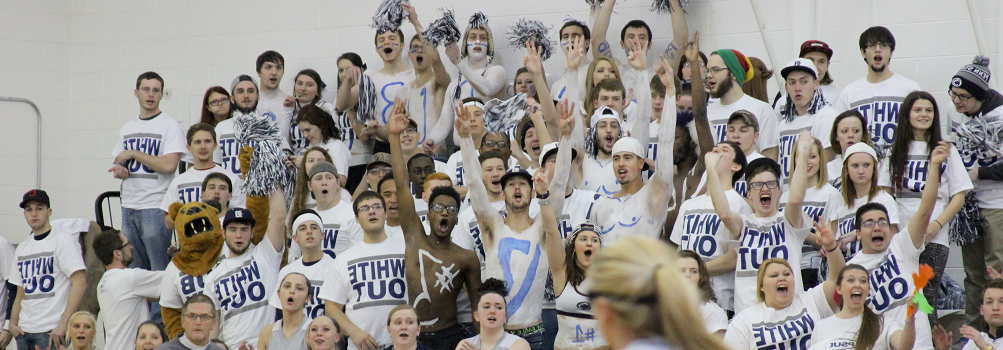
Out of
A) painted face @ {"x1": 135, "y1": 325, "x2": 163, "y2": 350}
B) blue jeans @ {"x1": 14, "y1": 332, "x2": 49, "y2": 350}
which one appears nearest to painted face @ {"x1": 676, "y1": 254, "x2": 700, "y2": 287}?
painted face @ {"x1": 135, "y1": 325, "x2": 163, "y2": 350}

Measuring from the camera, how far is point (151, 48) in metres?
10.1

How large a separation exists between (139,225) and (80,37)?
3412 mm

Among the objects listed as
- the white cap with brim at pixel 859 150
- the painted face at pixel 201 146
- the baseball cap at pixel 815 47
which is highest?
the baseball cap at pixel 815 47

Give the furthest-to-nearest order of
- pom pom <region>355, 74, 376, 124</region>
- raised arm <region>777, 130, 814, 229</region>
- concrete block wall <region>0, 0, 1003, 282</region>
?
Answer: concrete block wall <region>0, 0, 1003, 282</region>, pom pom <region>355, 74, 376, 124</region>, raised arm <region>777, 130, 814, 229</region>

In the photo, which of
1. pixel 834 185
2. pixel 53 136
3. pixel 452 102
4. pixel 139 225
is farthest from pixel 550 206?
pixel 53 136

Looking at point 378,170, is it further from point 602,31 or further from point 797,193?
point 797,193

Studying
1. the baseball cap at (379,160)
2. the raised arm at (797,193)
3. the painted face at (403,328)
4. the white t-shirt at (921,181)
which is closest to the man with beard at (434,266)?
the painted face at (403,328)

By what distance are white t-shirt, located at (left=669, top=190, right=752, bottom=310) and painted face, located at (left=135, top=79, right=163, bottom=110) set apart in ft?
13.9

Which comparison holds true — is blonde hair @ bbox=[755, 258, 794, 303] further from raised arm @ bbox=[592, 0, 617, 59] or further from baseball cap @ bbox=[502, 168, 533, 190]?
raised arm @ bbox=[592, 0, 617, 59]

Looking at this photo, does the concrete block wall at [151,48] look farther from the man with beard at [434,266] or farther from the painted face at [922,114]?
the man with beard at [434,266]

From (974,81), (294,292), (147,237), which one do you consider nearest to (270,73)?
(147,237)

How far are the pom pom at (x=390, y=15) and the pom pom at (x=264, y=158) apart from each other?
4.32 ft

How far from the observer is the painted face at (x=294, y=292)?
5.88 metres

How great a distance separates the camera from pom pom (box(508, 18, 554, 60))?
8219 millimetres
